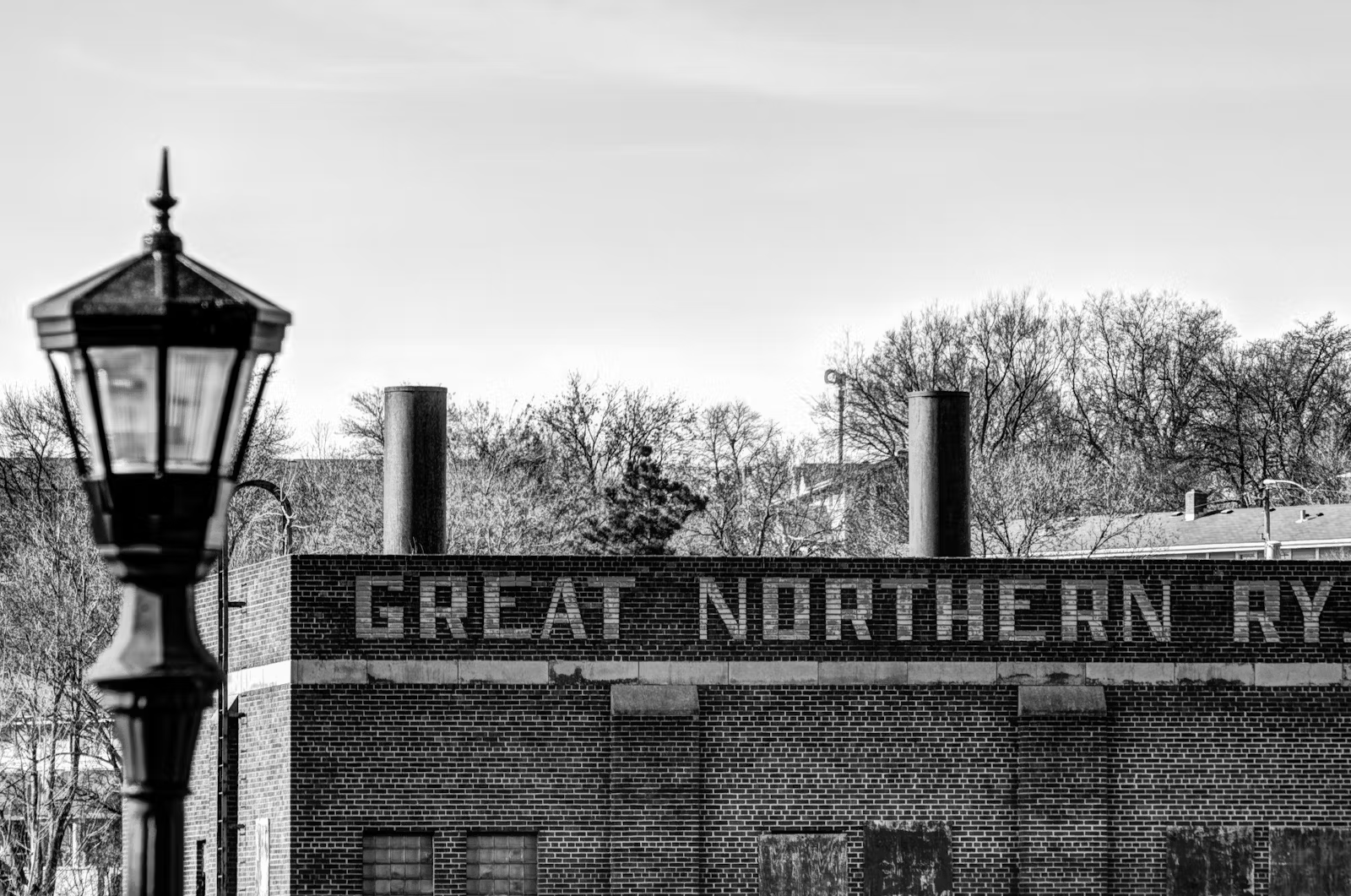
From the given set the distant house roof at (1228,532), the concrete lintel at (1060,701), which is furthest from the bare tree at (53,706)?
the distant house roof at (1228,532)

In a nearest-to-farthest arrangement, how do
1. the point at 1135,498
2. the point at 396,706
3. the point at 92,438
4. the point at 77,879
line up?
the point at 92,438, the point at 396,706, the point at 77,879, the point at 1135,498

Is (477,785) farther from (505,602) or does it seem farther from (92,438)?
(92,438)

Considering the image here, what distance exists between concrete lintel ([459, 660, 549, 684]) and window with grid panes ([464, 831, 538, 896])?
197 centimetres

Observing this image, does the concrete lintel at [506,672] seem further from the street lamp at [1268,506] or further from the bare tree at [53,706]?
the street lamp at [1268,506]

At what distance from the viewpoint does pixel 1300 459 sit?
274 ft

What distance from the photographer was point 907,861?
96.4 ft

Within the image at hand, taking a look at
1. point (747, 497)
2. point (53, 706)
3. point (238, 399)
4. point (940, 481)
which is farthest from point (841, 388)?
point (238, 399)

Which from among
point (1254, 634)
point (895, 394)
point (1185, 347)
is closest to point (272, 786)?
point (1254, 634)

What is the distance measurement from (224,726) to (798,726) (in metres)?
7.71

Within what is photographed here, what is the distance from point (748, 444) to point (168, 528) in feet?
245

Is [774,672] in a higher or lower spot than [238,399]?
lower

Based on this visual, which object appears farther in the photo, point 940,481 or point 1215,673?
point 940,481

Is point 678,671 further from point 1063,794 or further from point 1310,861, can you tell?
point 1310,861

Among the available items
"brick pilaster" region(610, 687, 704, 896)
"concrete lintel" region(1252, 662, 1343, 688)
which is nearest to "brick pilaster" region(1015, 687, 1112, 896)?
"concrete lintel" region(1252, 662, 1343, 688)
